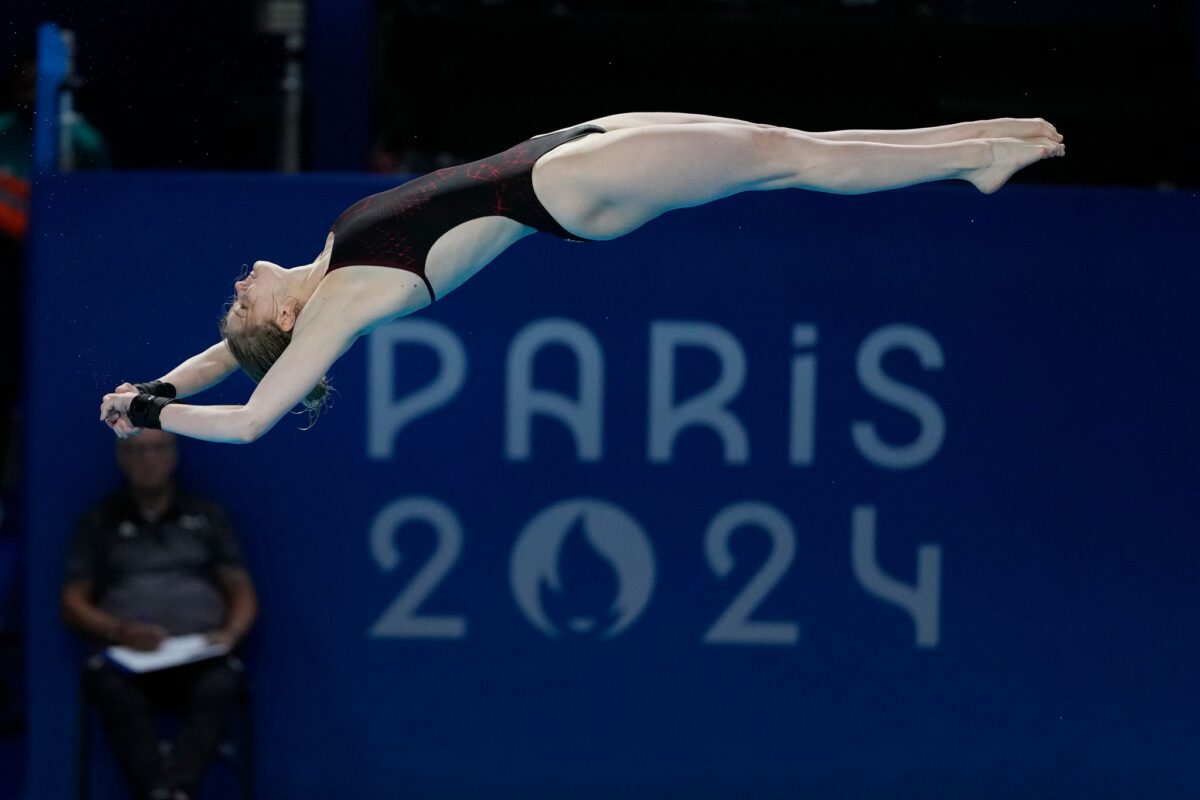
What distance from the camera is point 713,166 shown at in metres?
3.54

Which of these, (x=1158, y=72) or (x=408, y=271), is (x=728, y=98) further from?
(x=408, y=271)

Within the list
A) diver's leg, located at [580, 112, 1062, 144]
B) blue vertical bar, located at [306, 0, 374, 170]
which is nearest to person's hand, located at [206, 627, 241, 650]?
blue vertical bar, located at [306, 0, 374, 170]

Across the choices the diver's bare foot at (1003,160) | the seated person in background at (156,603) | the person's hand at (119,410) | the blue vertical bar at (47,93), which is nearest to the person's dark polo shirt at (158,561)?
the seated person in background at (156,603)

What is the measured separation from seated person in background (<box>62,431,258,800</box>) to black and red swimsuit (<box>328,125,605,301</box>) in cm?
192

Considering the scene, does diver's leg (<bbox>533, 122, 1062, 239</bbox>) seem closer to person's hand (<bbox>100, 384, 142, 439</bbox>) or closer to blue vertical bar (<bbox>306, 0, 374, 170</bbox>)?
person's hand (<bbox>100, 384, 142, 439</bbox>)

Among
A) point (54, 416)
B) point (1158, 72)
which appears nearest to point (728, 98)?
point (1158, 72)

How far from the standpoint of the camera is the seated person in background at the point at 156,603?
16.9 feet

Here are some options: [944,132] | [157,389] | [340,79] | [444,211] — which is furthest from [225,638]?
[944,132]

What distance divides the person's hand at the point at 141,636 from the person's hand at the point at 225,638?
0.15 meters

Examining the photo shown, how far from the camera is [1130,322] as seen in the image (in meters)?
5.54

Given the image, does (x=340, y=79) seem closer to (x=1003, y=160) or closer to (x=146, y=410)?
(x=146, y=410)

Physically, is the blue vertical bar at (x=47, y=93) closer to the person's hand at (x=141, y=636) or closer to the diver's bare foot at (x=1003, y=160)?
the person's hand at (x=141, y=636)

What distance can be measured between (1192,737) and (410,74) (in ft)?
12.4

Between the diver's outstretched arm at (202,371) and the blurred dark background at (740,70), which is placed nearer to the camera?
the diver's outstretched arm at (202,371)
